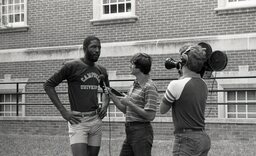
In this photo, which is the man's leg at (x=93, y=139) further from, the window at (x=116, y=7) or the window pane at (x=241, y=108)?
the window at (x=116, y=7)

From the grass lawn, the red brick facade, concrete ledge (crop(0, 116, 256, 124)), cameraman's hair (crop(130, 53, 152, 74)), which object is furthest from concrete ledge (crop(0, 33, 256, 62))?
cameraman's hair (crop(130, 53, 152, 74))

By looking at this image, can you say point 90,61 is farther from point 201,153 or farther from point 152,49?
point 152,49

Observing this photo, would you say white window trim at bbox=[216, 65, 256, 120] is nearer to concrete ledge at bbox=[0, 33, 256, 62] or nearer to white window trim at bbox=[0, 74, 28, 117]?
concrete ledge at bbox=[0, 33, 256, 62]

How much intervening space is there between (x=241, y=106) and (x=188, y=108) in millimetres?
7694

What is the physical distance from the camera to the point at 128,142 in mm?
5203

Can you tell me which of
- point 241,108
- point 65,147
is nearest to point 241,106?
point 241,108

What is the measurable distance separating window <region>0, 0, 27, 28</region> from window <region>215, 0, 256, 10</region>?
5.95 meters

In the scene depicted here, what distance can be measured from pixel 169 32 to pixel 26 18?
455 cm

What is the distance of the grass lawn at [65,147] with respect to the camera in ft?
29.5

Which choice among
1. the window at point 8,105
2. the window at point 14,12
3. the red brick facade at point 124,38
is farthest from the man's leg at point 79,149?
the window at point 14,12

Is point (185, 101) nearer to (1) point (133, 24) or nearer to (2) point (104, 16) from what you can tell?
(1) point (133, 24)

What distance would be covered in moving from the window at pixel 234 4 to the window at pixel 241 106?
6.75 ft

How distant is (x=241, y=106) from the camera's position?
1170 centimetres

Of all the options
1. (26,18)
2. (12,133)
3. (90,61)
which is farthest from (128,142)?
(26,18)
